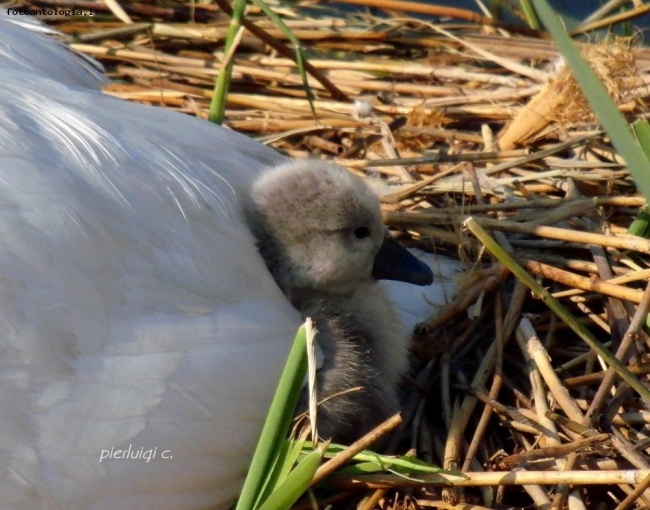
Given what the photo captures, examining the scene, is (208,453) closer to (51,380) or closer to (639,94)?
(51,380)

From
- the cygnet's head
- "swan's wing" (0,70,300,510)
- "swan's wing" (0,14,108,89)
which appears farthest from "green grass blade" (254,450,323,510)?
"swan's wing" (0,14,108,89)

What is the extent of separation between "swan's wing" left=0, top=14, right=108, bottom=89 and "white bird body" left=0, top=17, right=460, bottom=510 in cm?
23

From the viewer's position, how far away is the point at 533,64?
253 cm

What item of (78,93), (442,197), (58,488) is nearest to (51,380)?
(58,488)

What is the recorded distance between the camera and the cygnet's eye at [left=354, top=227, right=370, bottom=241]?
1.80 meters

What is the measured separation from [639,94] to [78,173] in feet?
4.42

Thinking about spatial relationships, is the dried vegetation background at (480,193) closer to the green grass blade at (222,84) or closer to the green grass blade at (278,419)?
the green grass blade at (222,84)

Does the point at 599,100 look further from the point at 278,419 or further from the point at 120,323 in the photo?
the point at 120,323

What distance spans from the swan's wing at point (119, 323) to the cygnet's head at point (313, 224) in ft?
0.44

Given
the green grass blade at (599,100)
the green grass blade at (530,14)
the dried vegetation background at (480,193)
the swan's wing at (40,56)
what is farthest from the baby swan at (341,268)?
the green grass blade at (530,14)

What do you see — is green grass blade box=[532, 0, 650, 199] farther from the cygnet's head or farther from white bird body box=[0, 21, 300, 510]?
the cygnet's head

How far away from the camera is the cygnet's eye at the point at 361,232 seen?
1803 millimetres

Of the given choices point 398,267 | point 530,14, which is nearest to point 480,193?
point 398,267

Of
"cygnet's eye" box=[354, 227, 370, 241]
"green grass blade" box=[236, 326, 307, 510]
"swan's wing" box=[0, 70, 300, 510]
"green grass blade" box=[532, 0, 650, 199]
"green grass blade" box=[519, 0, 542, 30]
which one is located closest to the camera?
"green grass blade" box=[532, 0, 650, 199]
